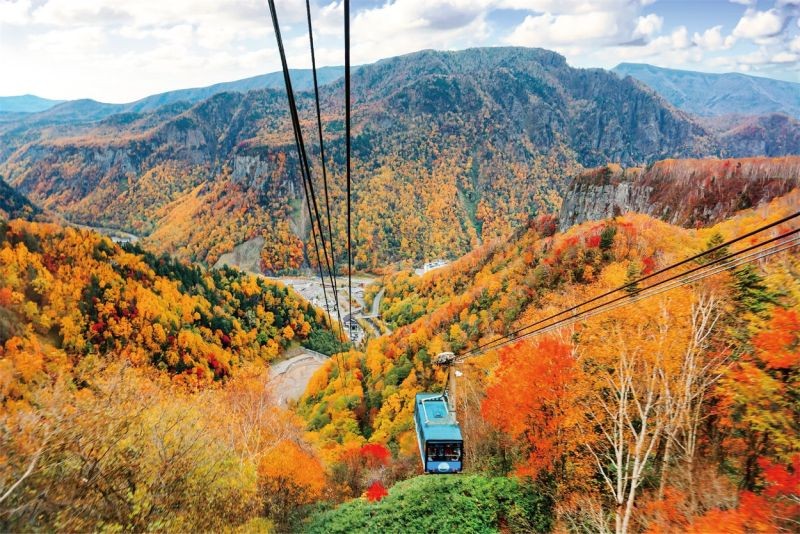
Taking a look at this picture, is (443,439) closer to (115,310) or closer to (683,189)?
(115,310)

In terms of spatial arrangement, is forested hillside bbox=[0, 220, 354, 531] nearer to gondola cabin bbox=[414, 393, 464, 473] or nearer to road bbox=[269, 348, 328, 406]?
road bbox=[269, 348, 328, 406]

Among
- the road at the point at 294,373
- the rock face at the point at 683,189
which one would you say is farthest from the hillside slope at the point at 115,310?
the rock face at the point at 683,189

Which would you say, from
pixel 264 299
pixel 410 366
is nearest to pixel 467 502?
pixel 410 366

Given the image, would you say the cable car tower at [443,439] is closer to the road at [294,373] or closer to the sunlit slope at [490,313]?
the sunlit slope at [490,313]

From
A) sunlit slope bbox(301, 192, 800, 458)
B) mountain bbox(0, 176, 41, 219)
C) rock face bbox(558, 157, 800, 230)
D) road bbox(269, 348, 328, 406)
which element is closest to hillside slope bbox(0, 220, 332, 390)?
road bbox(269, 348, 328, 406)

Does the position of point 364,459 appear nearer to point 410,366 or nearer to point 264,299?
point 410,366
